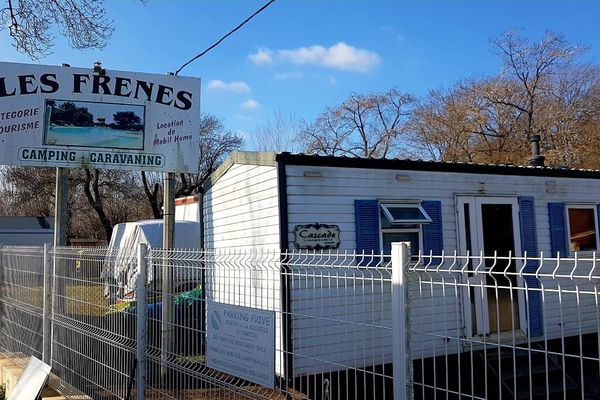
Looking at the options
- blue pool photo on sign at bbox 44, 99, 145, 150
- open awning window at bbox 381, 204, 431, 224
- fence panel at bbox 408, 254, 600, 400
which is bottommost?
fence panel at bbox 408, 254, 600, 400

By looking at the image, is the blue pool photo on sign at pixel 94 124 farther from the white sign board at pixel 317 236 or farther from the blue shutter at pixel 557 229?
the blue shutter at pixel 557 229

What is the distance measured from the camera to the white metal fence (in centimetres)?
295

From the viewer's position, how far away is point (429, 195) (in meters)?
7.94

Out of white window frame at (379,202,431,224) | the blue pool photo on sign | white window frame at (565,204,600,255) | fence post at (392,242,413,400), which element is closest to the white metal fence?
fence post at (392,242,413,400)

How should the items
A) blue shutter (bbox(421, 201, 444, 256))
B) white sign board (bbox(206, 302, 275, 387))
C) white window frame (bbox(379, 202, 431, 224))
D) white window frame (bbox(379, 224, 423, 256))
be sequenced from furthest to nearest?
blue shutter (bbox(421, 201, 444, 256))
white window frame (bbox(379, 224, 423, 256))
white window frame (bbox(379, 202, 431, 224))
white sign board (bbox(206, 302, 275, 387))

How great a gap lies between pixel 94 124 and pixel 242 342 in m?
5.56

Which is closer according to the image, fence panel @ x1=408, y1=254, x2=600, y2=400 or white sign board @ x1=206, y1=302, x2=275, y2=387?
white sign board @ x1=206, y1=302, x2=275, y2=387

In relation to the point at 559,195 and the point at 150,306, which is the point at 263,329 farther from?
the point at 559,195

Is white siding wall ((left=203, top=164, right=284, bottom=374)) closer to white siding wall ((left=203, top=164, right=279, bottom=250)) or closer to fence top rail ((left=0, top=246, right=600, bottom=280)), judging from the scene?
white siding wall ((left=203, top=164, right=279, bottom=250))

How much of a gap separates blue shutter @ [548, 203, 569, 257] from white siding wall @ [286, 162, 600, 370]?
0.30 ft

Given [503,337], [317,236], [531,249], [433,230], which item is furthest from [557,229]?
[317,236]

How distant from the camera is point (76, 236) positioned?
3878cm

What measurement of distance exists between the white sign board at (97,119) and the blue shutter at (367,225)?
2712mm

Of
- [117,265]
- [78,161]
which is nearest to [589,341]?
[117,265]
